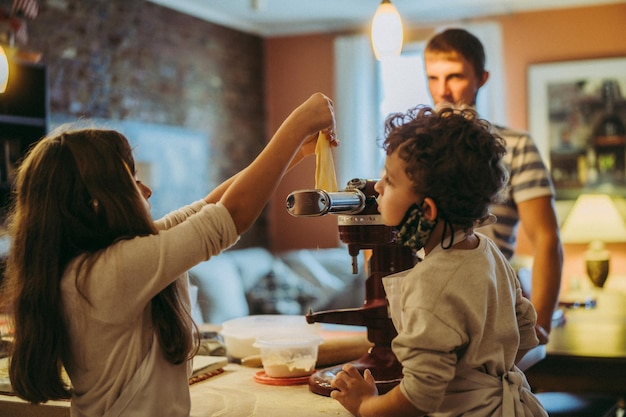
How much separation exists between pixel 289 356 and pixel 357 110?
5268 millimetres

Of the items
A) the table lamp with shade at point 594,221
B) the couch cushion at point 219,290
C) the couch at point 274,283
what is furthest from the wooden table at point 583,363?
the couch cushion at point 219,290

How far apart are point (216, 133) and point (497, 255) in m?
5.45

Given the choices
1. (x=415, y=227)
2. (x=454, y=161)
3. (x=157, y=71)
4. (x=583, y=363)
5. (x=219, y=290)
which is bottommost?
(x=219, y=290)

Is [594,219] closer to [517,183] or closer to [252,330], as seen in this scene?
[517,183]

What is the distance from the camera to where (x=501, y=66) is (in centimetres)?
634

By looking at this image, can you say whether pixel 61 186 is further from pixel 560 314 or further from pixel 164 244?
pixel 560 314

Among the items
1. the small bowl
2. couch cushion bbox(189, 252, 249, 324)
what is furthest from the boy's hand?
couch cushion bbox(189, 252, 249, 324)

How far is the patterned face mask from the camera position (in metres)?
1.18

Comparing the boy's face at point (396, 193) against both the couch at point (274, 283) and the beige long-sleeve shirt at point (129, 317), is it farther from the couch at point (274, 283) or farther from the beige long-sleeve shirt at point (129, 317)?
the couch at point (274, 283)

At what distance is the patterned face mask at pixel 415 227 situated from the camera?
1183mm

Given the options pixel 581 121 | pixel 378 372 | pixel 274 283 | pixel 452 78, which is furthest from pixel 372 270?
pixel 581 121

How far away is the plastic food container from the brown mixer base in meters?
0.24

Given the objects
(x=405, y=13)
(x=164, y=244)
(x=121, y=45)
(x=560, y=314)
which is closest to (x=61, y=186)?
(x=164, y=244)

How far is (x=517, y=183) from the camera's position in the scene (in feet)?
7.61
